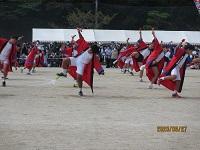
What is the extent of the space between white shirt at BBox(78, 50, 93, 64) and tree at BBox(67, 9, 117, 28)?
45370mm

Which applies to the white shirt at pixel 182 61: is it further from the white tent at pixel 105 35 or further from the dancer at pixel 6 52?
the white tent at pixel 105 35

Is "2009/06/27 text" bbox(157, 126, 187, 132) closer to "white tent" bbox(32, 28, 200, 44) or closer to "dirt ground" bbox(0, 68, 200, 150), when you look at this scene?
"dirt ground" bbox(0, 68, 200, 150)

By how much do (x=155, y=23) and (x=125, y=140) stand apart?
58.4m

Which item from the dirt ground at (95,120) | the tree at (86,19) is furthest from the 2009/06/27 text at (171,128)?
the tree at (86,19)

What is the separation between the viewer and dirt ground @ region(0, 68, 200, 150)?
10023 mm

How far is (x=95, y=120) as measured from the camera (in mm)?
12961

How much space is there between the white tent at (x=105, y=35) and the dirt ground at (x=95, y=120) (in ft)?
90.4

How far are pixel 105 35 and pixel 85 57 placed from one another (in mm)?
30433

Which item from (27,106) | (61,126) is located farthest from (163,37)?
(61,126)

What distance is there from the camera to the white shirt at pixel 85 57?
19.4 metres

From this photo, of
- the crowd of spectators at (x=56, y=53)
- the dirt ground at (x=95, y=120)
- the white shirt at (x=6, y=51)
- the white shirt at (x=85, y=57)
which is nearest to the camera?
the dirt ground at (x=95, y=120)

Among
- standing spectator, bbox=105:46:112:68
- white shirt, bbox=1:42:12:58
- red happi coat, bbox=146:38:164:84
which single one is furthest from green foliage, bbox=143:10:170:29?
white shirt, bbox=1:42:12:58

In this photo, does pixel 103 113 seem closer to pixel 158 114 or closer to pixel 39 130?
pixel 158 114

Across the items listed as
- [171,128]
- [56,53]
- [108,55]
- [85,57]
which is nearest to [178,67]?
[85,57]
